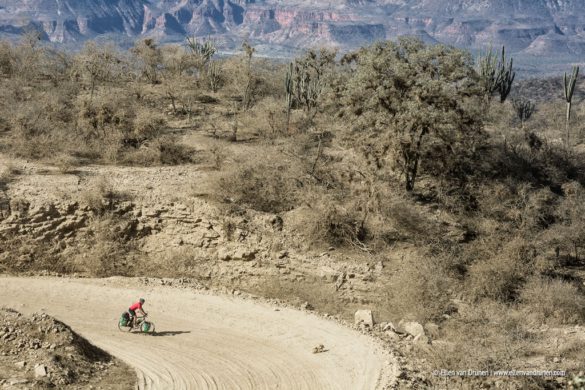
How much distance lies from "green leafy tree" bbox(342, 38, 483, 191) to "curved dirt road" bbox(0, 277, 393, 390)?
7959mm

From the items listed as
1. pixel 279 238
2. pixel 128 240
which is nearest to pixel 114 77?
pixel 128 240

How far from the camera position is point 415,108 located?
2175cm

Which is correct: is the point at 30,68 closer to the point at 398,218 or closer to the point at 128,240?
the point at 128,240

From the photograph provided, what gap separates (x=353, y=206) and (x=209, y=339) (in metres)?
7.56

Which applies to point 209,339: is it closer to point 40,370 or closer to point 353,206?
point 40,370

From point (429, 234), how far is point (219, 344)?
881 cm

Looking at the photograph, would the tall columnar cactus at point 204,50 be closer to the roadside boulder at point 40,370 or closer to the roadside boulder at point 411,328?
the roadside boulder at point 411,328

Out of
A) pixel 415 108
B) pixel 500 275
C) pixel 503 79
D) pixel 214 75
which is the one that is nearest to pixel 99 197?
pixel 415 108

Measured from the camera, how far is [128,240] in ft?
71.1

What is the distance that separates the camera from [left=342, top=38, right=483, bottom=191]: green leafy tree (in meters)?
22.3

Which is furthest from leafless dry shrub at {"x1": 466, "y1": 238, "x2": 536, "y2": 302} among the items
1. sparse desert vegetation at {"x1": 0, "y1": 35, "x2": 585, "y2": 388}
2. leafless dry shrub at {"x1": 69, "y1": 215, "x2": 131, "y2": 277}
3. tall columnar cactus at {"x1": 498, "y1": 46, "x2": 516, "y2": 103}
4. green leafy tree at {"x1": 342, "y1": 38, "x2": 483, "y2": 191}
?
tall columnar cactus at {"x1": 498, "y1": 46, "x2": 516, "y2": 103}

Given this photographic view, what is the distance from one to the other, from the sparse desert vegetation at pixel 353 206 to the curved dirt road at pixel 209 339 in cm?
128

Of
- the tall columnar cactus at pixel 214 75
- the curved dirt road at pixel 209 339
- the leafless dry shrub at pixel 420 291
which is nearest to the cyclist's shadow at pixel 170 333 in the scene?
the curved dirt road at pixel 209 339

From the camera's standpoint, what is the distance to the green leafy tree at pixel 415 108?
22.3 metres
